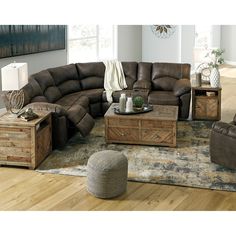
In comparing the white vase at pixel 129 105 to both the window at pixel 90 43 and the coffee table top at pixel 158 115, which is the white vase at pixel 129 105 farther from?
the window at pixel 90 43

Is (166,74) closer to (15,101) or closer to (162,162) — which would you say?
(162,162)

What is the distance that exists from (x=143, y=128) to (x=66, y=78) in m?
2.20

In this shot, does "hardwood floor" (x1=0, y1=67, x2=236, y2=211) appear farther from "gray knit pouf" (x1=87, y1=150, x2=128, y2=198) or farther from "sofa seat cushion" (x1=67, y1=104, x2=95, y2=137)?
"sofa seat cushion" (x1=67, y1=104, x2=95, y2=137)

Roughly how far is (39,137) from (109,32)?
5.36 m

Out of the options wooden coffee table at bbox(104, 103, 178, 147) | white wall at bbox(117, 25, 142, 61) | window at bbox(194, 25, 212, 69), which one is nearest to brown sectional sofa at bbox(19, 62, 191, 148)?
wooden coffee table at bbox(104, 103, 178, 147)

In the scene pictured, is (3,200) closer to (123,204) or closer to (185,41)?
(123,204)

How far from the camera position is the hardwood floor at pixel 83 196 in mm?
4098

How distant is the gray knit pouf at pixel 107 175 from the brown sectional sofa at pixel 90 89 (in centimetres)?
148

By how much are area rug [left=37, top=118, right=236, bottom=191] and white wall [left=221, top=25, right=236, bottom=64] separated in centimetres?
814

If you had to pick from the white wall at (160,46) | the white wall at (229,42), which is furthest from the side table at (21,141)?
the white wall at (229,42)

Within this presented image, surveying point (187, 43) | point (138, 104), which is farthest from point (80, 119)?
point (187, 43)

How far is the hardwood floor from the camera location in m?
4.10
